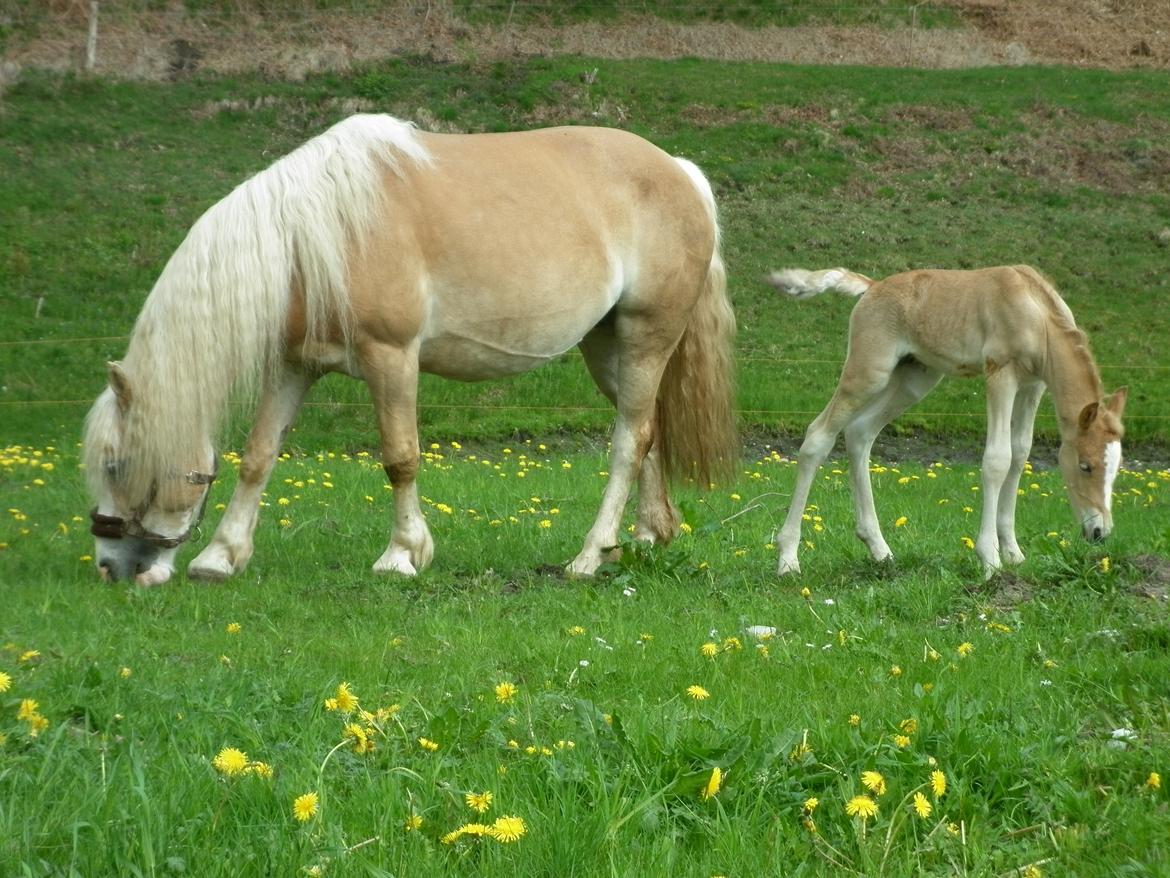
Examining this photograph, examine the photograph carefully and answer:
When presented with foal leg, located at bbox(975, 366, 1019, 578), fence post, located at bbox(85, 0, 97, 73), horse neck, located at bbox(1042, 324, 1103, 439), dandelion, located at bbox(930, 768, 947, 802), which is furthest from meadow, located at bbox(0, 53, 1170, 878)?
fence post, located at bbox(85, 0, 97, 73)

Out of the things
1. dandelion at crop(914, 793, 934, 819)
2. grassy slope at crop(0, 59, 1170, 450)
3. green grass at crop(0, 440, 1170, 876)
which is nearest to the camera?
green grass at crop(0, 440, 1170, 876)

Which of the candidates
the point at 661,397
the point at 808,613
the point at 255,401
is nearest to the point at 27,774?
the point at 808,613

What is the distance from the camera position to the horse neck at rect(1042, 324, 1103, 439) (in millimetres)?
7648

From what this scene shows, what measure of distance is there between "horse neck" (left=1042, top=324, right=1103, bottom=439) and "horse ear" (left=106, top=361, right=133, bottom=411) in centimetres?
505

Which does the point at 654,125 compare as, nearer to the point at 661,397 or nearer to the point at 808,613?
the point at 661,397

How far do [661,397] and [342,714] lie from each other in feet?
15.9

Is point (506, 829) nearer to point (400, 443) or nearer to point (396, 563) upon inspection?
point (396, 563)

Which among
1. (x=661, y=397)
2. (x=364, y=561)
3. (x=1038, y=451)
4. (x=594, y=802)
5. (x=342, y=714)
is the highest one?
(x=594, y=802)

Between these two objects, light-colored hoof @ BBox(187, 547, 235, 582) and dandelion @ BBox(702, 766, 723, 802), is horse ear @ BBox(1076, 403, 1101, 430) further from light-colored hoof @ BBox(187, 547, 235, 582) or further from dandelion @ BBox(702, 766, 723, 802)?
dandelion @ BBox(702, 766, 723, 802)

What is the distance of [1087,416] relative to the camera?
767cm

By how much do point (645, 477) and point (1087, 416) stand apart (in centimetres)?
260

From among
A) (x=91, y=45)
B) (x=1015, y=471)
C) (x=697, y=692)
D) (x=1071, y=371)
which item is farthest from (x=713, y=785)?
(x=91, y=45)

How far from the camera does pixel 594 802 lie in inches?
122

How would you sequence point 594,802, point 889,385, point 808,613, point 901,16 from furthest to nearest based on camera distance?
point 901,16 < point 889,385 < point 808,613 < point 594,802
